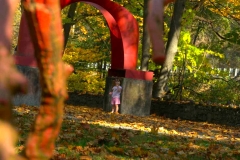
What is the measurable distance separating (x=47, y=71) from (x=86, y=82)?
3094cm

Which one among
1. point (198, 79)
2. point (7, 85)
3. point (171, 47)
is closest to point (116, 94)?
point (171, 47)

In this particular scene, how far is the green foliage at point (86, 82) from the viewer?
32.1 meters

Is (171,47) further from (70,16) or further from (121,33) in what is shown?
(70,16)

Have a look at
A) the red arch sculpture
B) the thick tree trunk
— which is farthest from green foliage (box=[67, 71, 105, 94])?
the thick tree trunk

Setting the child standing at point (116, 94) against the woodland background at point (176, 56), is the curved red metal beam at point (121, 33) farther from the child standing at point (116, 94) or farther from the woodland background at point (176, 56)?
the woodland background at point (176, 56)

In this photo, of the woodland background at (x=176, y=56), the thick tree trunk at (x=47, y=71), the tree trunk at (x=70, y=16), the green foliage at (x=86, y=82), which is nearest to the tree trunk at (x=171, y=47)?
the woodland background at (x=176, y=56)

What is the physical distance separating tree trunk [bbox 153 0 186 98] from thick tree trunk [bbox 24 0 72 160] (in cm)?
2337

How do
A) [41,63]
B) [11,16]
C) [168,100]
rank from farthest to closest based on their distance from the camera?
[168,100], [41,63], [11,16]

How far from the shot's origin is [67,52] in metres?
32.5

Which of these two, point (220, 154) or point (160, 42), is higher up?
point (160, 42)

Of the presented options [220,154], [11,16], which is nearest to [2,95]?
[11,16]

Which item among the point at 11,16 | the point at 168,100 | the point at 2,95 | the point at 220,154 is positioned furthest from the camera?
the point at 168,100

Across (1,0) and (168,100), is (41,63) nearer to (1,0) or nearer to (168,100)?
(1,0)

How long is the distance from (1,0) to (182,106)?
2214 cm
